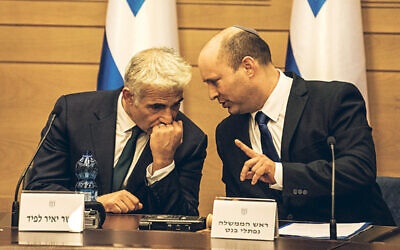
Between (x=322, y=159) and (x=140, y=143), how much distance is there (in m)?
0.88

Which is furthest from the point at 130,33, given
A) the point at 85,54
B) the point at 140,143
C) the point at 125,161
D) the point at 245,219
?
the point at 245,219

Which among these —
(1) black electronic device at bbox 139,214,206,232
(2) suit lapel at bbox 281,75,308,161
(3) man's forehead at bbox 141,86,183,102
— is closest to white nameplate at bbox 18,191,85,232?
(1) black electronic device at bbox 139,214,206,232

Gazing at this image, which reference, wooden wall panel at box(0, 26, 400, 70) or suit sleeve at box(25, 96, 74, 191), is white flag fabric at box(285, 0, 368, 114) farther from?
suit sleeve at box(25, 96, 74, 191)

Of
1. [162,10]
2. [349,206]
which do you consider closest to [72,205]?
Result: [349,206]

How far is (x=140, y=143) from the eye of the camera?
307cm

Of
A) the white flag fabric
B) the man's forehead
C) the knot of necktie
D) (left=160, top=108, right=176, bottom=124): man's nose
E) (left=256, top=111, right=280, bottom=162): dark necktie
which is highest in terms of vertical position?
the white flag fabric

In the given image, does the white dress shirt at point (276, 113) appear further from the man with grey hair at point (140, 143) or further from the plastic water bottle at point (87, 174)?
the plastic water bottle at point (87, 174)

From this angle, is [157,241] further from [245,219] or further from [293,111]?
[293,111]

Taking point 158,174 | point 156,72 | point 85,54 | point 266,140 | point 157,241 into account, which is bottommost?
point 157,241

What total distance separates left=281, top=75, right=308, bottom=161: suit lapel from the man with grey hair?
473 mm

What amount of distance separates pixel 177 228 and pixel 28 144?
2.24m

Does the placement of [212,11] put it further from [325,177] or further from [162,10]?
[325,177]

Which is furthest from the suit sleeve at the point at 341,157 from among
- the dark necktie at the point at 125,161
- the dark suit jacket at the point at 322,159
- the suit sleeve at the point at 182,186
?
the dark necktie at the point at 125,161

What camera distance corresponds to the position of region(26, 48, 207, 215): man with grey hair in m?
2.90
